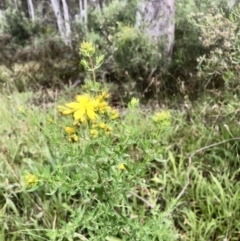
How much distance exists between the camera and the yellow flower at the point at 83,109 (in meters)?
1.17

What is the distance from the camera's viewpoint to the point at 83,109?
1175 mm

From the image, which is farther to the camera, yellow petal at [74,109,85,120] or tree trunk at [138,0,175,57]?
tree trunk at [138,0,175,57]

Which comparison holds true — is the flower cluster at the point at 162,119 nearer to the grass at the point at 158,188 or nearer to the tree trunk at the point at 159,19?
the grass at the point at 158,188

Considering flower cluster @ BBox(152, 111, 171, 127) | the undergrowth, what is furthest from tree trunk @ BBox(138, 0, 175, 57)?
flower cluster @ BBox(152, 111, 171, 127)

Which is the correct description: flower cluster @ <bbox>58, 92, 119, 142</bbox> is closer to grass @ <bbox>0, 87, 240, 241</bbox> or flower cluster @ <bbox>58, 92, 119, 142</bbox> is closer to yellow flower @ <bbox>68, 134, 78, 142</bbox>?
yellow flower @ <bbox>68, 134, 78, 142</bbox>

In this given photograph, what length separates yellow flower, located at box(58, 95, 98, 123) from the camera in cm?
117

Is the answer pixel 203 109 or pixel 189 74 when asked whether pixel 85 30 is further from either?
pixel 203 109

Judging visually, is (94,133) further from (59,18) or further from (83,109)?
(59,18)

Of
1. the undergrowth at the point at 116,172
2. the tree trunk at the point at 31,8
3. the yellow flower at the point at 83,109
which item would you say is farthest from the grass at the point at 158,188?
the tree trunk at the point at 31,8

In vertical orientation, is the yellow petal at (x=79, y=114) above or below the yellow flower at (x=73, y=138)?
above

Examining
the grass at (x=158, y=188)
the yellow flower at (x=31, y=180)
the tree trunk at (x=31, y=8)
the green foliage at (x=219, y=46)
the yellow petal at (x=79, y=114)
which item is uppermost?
the yellow petal at (x=79, y=114)

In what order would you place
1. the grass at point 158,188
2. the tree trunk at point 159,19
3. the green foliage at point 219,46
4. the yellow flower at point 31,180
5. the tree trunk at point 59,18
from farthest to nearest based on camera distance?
1. the tree trunk at point 59,18
2. the tree trunk at point 159,19
3. the green foliage at point 219,46
4. the grass at point 158,188
5. the yellow flower at point 31,180

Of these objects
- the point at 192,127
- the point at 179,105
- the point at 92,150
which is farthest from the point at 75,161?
the point at 179,105

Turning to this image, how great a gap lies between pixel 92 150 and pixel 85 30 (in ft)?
5.34
